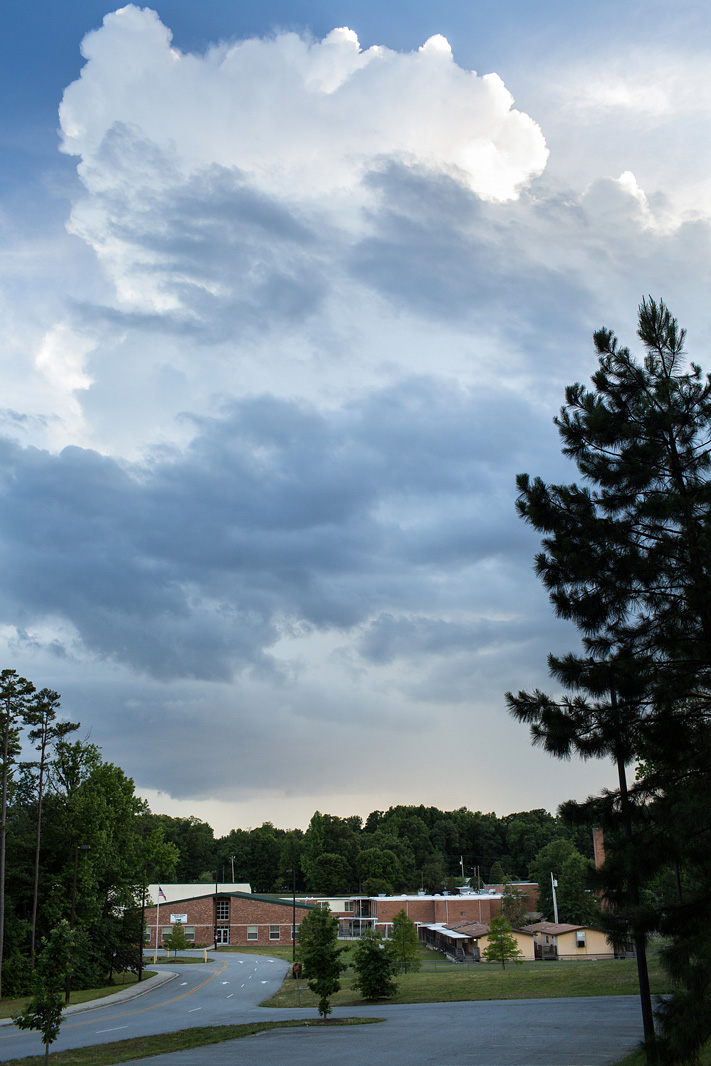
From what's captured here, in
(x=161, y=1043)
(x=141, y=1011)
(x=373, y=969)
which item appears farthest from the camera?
(x=141, y=1011)

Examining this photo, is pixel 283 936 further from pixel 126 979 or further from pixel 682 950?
pixel 682 950

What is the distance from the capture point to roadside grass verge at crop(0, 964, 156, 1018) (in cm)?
4065

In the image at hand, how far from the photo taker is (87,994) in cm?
4969

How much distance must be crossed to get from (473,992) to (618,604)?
31196mm

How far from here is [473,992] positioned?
1481 inches

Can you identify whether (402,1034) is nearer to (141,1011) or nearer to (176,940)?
(141,1011)

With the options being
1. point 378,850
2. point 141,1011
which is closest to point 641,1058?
point 141,1011

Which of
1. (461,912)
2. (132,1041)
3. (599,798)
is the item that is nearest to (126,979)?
(132,1041)

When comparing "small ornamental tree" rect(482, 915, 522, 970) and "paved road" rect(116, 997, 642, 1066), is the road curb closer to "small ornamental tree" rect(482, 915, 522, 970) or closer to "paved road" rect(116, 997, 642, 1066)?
"paved road" rect(116, 997, 642, 1066)

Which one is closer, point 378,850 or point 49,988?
point 49,988

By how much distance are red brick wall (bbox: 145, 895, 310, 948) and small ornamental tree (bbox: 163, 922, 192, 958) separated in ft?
12.1

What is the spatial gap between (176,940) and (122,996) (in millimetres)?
42249

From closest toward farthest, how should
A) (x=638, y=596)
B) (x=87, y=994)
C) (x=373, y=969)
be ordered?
1. (x=638, y=596)
2. (x=373, y=969)
3. (x=87, y=994)

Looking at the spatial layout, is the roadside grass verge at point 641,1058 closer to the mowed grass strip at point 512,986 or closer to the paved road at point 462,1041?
the paved road at point 462,1041
